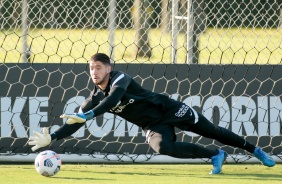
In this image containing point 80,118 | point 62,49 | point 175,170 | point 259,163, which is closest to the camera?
point 80,118

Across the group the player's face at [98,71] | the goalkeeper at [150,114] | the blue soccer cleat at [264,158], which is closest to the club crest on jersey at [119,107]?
the goalkeeper at [150,114]

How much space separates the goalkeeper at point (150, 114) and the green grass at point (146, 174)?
239 mm

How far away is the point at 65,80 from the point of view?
993cm

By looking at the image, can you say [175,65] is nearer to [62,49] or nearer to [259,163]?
[259,163]

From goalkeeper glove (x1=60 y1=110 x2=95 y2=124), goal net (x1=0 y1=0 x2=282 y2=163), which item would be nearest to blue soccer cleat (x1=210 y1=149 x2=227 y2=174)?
goal net (x1=0 y1=0 x2=282 y2=163)

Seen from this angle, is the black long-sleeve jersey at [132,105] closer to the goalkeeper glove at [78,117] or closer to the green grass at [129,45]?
the goalkeeper glove at [78,117]

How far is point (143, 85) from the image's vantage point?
10.0 meters

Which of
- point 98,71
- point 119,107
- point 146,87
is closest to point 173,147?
point 119,107

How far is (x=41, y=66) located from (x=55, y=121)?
2.25 ft

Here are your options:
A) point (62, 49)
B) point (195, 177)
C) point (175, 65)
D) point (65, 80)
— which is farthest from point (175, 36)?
point (62, 49)

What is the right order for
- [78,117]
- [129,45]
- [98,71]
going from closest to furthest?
[78,117] < [98,71] < [129,45]

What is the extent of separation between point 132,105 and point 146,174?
81 centimetres

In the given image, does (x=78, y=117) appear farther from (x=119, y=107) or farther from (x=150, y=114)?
(x=150, y=114)

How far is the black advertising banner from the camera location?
981 centimetres
